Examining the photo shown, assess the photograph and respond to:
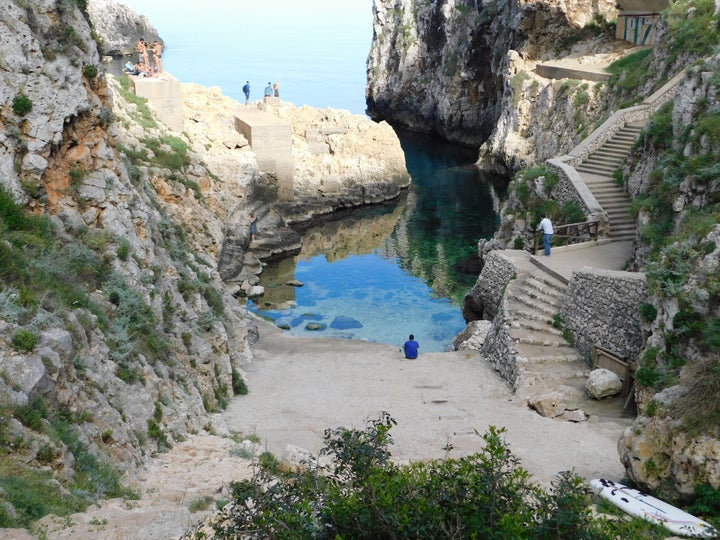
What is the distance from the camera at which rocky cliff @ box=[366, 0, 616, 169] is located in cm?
5881

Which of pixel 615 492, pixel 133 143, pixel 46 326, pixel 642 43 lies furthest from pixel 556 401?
pixel 642 43

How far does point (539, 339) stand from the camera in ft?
77.7

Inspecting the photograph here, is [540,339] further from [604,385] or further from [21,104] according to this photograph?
[21,104]

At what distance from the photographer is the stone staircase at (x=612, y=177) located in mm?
29203

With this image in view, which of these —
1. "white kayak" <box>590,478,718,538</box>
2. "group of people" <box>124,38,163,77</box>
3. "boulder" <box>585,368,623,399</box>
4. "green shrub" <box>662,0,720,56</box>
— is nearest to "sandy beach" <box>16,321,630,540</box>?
"boulder" <box>585,368,623,399</box>

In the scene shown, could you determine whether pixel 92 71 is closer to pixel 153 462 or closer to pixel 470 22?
pixel 153 462

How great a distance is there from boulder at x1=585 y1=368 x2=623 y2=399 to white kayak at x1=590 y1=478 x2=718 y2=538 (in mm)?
6683

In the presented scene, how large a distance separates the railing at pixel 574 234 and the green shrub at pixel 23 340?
20.6 metres

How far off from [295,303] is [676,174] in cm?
1996

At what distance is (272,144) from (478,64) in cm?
3801

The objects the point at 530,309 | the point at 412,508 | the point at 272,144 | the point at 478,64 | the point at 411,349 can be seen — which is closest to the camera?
the point at 412,508

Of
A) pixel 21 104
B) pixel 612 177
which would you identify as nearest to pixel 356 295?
pixel 612 177

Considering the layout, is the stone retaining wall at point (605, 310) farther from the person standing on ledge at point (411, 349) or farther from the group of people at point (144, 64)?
the group of people at point (144, 64)

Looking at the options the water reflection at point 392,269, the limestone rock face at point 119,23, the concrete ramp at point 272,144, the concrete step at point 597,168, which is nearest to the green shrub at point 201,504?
the water reflection at point 392,269
